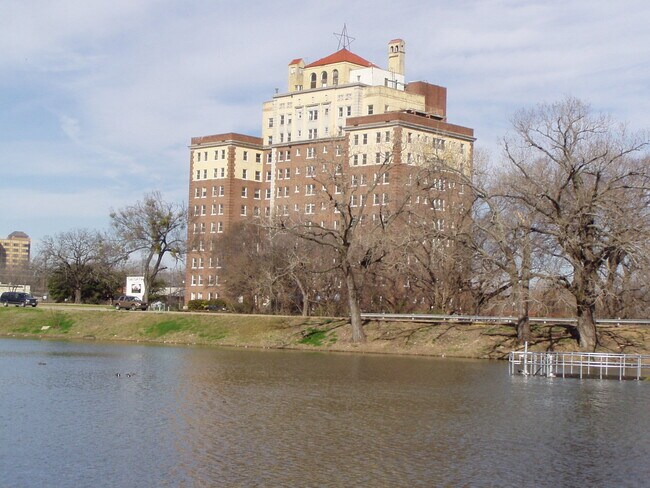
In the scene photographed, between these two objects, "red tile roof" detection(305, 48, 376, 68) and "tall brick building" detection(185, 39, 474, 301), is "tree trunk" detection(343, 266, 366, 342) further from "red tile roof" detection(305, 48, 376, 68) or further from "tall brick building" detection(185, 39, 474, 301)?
"red tile roof" detection(305, 48, 376, 68)

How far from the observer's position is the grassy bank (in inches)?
2483

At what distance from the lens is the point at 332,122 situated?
139 m

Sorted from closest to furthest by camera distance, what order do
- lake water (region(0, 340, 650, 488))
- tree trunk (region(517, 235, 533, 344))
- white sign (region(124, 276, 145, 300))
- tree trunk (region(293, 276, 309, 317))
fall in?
1. lake water (region(0, 340, 650, 488))
2. tree trunk (region(517, 235, 533, 344))
3. tree trunk (region(293, 276, 309, 317))
4. white sign (region(124, 276, 145, 300))

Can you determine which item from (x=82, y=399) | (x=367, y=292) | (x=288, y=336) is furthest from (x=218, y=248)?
(x=82, y=399)

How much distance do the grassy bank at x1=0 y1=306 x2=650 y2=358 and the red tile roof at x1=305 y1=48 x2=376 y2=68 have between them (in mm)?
69239

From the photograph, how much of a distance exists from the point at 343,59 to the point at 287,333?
79548 mm

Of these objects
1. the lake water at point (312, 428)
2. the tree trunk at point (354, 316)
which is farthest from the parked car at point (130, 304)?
the lake water at point (312, 428)

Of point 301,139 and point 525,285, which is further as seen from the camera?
point 301,139

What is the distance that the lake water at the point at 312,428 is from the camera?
901 inches

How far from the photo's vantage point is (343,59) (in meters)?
143

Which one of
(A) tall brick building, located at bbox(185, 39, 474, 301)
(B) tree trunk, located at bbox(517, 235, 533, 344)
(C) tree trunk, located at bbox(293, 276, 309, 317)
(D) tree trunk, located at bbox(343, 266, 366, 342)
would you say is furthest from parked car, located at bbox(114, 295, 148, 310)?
(B) tree trunk, located at bbox(517, 235, 533, 344)

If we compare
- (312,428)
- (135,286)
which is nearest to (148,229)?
(135,286)

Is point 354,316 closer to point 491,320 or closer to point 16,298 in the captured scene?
point 491,320

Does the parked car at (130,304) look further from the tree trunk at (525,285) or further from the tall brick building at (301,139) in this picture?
the tree trunk at (525,285)
